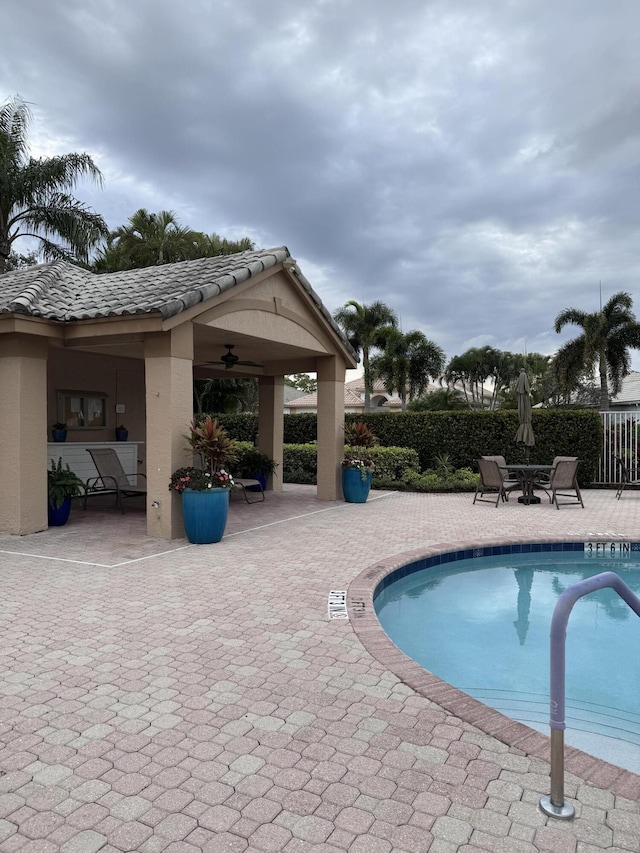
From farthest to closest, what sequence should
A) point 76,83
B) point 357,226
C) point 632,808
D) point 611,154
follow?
point 357,226, point 611,154, point 76,83, point 632,808

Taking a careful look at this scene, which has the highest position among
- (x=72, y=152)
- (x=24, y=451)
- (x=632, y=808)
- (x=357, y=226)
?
(x=72, y=152)

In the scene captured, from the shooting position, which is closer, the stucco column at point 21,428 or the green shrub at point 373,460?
the stucco column at point 21,428

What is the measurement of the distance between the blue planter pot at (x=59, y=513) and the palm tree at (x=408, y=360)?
27.9 metres

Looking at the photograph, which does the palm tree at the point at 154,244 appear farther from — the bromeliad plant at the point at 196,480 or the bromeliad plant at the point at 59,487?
the bromeliad plant at the point at 196,480

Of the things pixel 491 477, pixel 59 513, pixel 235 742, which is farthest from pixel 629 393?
pixel 235 742

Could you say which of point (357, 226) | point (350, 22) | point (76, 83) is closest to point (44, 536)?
point (76, 83)

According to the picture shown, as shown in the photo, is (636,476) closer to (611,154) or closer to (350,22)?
(611,154)

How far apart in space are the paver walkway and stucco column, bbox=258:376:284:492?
9.90 m

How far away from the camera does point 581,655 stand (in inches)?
234

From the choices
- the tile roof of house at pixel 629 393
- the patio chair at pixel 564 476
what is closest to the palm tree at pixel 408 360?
the tile roof of house at pixel 629 393

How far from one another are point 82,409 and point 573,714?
12688 mm

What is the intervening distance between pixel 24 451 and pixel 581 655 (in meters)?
8.22

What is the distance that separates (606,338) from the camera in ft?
107

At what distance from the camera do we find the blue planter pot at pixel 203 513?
28.3ft
